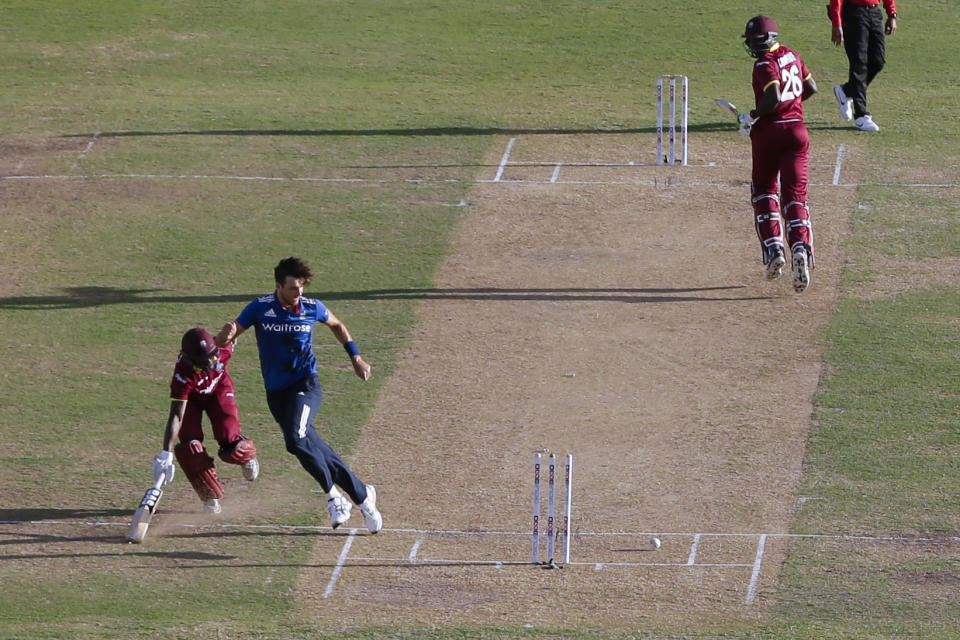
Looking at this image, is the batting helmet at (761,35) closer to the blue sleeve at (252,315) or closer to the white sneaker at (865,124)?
the white sneaker at (865,124)

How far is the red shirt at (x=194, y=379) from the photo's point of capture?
11.8 meters

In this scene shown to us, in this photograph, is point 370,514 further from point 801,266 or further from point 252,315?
point 801,266

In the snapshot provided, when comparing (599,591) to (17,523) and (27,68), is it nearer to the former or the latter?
(17,523)

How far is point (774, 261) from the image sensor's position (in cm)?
1579

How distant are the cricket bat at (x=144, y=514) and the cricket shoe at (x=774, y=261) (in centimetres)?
659

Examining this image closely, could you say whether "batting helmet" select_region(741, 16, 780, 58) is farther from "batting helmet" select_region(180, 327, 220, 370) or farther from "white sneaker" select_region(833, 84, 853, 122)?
"batting helmet" select_region(180, 327, 220, 370)

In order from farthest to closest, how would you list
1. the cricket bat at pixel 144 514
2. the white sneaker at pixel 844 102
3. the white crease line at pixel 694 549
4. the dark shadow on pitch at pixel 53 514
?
1. the white sneaker at pixel 844 102
2. the dark shadow on pitch at pixel 53 514
3. the cricket bat at pixel 144 514
4. the white crease line at pixel 694 549

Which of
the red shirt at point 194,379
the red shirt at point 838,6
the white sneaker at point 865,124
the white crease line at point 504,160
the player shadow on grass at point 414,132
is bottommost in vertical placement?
the player shadow on grass at point 414,132

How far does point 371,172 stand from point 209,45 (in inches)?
277

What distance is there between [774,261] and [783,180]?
2.75 feet

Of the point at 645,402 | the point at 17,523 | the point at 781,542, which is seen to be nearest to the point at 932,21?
the point at 645,402

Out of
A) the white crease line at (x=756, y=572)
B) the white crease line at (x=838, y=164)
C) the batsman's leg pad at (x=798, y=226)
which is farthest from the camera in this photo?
the white crease line at (x=838, y=164)

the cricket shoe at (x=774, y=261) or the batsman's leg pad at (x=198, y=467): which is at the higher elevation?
the batsman's leg pad at (x=198, y=467)

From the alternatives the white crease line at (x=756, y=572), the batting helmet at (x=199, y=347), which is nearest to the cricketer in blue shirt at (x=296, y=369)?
the batting helmet at (x=199, y=347)
